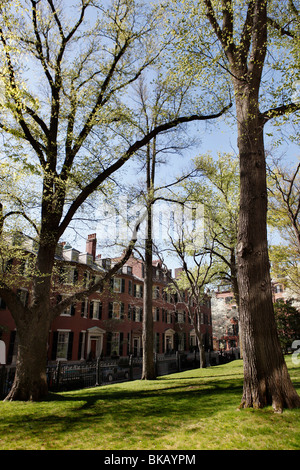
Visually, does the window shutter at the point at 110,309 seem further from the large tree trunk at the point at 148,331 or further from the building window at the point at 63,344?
the large tree trunk at the point at 148,331

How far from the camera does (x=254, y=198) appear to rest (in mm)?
6082

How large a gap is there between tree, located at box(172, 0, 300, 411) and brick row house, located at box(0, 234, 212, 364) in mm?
14344

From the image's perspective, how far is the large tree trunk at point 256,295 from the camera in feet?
16.8

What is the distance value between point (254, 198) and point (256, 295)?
1.99m

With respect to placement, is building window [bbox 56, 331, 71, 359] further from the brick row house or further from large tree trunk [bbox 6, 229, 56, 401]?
large tree trunk [bbox 6, 229, 56, 401]

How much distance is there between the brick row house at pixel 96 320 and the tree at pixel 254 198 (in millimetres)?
14344

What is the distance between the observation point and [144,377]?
13859 millimetres

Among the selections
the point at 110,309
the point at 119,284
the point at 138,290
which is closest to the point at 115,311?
the point at 110,309

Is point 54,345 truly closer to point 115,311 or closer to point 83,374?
point 115,311

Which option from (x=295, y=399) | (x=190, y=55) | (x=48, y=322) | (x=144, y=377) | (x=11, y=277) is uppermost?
(x=190, y=55)

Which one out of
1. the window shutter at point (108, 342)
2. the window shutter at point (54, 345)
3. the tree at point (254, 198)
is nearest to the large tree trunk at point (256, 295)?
the tree at point (254, 198)

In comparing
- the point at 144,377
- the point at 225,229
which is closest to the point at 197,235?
the point at 225,229
